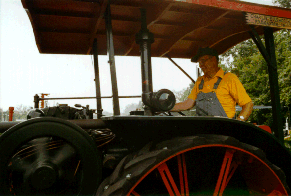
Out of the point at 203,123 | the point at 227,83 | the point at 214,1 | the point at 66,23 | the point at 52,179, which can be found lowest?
the point at 52,179

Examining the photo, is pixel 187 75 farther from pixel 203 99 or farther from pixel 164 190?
pixel 164 190

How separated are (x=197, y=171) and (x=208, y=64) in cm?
141

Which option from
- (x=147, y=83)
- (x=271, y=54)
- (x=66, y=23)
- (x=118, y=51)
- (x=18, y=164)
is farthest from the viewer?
(x=118, y=51)

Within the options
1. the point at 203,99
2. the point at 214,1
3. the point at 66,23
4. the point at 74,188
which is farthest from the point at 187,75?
the point at 74,188

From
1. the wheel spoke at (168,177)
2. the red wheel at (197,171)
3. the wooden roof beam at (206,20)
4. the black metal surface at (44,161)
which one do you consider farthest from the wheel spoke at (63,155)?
the wooden roof beam at (206,20)

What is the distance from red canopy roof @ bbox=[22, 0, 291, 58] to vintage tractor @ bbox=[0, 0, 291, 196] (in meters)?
0.01

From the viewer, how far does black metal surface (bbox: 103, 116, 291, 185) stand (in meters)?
1.29

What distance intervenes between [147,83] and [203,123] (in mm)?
847

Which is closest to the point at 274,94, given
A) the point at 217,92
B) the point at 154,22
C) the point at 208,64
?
the point at 217,92

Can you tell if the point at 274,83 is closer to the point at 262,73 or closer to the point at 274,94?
the point at 274,94

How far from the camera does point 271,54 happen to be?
2312 mm

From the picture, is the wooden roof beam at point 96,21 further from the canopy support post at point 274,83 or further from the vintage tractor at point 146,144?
the canopy support post at point 274,83

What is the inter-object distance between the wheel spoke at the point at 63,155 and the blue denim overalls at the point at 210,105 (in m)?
1.53

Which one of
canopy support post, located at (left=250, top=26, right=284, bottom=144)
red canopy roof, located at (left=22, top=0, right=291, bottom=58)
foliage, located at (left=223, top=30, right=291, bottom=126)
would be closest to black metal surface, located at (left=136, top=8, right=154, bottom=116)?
red canopy roof, located at (left=22, top=0, right=291, bottom=58)
